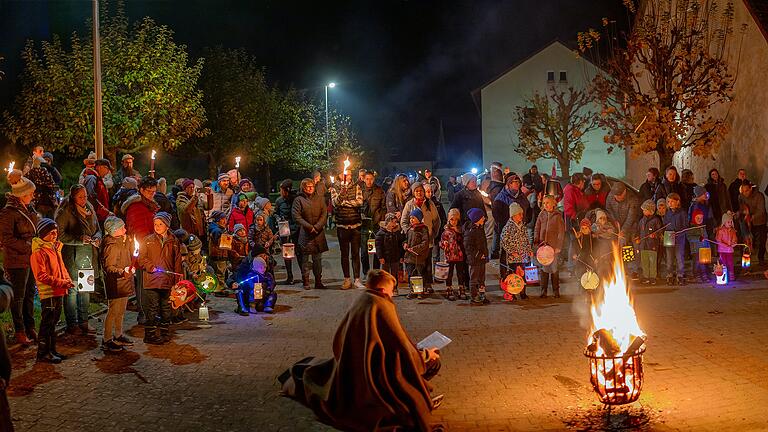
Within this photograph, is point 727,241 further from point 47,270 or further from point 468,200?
point 47,270

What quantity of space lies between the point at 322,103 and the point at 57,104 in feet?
103

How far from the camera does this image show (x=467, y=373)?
331 inches

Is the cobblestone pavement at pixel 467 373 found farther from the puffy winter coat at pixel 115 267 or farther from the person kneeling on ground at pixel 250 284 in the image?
the puffy winter coat at pixel 115 267

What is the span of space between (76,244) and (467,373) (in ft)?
18.5

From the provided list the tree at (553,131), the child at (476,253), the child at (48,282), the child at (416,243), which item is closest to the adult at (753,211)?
the child at (476,253)

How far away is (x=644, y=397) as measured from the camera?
735cm

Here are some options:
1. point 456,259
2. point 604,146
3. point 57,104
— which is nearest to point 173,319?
point 456,259

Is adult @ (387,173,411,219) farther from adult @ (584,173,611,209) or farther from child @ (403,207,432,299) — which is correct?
adult @ (584,173,611,209)

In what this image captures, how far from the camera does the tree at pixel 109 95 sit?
20719mm

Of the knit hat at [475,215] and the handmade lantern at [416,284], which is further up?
the knit hat at [475,215]

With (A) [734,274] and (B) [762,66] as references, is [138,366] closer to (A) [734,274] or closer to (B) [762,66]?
(A) [734,274]

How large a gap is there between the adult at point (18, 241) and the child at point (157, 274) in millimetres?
1430

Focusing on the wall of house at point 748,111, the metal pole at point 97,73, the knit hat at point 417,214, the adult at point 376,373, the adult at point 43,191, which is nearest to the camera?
the adult at point 376,373

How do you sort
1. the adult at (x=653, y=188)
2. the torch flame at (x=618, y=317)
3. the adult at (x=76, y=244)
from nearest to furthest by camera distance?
the torch flame at (x=618, y=317) → the adult at (x=76, y=244) → the adult at (x=653, y=188)
